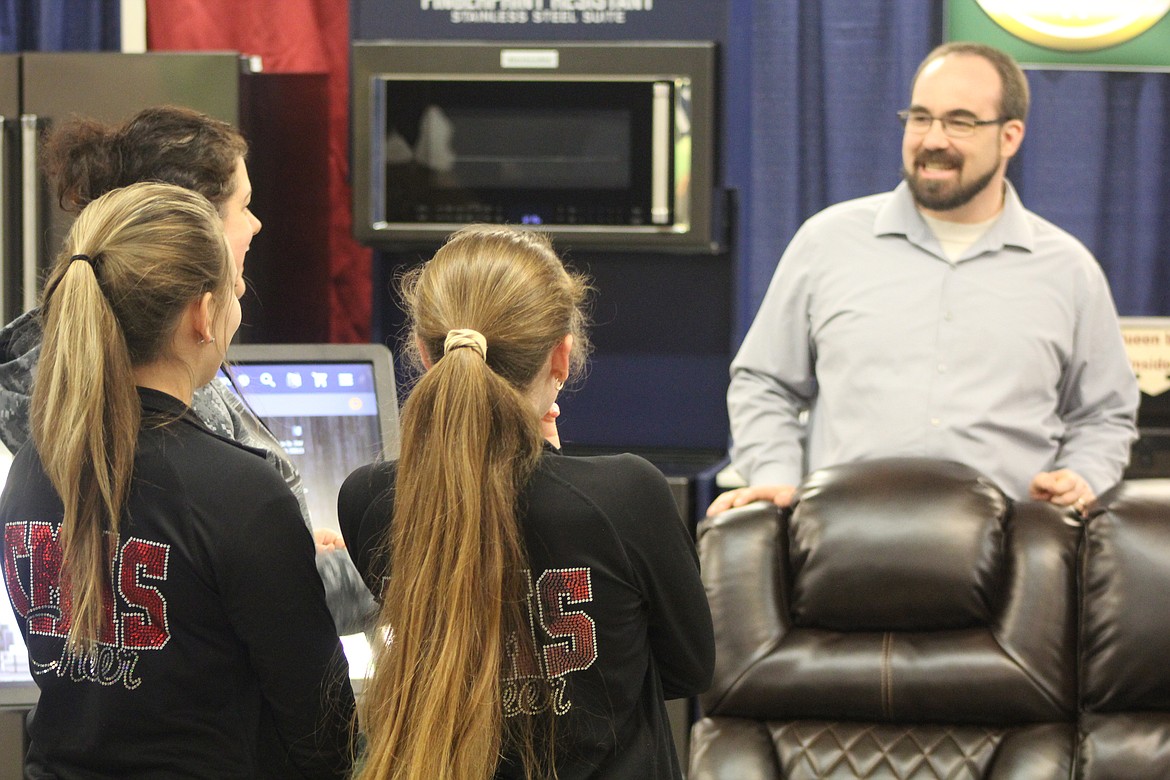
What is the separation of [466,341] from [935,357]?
1503 mm

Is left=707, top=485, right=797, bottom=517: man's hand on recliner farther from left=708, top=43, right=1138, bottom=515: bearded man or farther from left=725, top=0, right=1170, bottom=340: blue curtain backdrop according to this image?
left=725, top=0, right=1170, bottom=340: blue curtain backdrop

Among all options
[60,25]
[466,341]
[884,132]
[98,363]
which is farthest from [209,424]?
[60,25]

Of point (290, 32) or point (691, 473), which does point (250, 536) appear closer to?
point (691, 473)

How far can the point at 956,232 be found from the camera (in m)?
2.68

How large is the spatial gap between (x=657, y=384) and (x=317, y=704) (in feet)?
7.16

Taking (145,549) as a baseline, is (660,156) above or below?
above

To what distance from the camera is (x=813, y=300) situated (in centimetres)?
268

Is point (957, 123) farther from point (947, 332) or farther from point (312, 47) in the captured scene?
point (312, 47)

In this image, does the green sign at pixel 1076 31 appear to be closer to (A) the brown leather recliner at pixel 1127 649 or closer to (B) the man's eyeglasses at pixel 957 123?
(B) the man's eyeglasses at pixel 957 123

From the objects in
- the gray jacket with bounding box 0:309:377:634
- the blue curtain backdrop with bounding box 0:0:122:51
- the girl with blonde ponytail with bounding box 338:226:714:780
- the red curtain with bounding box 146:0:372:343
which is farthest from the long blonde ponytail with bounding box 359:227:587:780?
the blue curtain backdrop with bounding box 0:0:122:51

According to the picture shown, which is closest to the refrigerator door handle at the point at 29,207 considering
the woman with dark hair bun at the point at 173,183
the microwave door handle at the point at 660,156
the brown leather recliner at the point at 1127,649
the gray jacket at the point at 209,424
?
the microwave door handle at the point at 660,156

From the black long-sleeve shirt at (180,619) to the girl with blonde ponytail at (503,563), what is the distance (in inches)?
3.7

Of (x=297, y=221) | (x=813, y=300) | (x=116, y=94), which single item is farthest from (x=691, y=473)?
(x=116, y=94)

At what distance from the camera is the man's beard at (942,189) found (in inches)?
103
